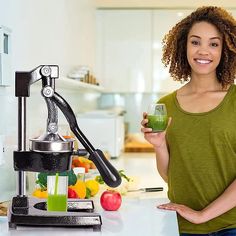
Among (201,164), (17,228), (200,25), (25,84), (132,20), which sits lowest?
(17,228)

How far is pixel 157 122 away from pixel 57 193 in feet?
1.63

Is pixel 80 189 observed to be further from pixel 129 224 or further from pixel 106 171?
pixel 106 171

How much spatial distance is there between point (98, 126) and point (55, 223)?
2703mm

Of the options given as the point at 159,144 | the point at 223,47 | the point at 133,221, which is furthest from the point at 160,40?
the point at 133,221

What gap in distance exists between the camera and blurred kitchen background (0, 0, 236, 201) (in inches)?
95.7

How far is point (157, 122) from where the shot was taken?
2.11m

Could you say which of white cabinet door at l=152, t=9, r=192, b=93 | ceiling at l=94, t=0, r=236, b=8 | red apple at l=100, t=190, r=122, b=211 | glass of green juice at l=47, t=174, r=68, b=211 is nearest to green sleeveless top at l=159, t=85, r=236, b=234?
red apple at l=100, t=190, r=122, b=211

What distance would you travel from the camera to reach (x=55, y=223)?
1.71 metres

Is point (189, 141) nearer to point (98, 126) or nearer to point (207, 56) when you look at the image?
point (207, 56)

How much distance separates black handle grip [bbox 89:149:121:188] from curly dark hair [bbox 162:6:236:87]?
0.92 meters

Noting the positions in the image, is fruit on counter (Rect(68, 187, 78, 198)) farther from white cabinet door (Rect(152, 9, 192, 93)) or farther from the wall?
white cabinet door (Rect(152, 9, 192, 93))

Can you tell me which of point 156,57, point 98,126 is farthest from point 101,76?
point 98,126

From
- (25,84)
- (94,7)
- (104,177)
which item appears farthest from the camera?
(94,7)

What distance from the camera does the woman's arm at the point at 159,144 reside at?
218 cm
